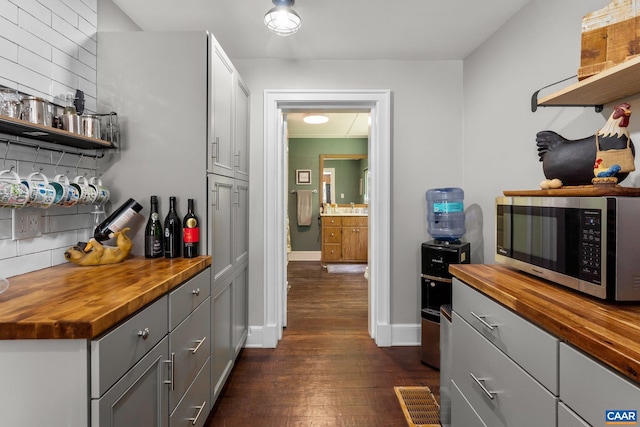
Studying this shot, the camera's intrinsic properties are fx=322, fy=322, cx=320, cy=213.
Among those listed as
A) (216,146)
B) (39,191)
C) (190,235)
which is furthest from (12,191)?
(216,146)

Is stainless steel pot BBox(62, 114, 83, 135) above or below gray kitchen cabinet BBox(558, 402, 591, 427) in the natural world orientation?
above

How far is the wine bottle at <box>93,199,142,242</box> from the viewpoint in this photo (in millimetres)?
1622

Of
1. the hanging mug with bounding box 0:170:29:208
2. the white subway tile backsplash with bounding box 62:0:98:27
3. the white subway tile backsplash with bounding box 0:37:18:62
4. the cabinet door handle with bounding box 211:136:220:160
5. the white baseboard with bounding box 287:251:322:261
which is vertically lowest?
the white baseboard with bounding box 287:251:322:261

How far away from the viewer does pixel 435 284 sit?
93.0 inches

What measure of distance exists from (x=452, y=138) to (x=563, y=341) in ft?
7.20

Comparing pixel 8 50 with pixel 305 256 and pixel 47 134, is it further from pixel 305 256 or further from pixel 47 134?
pixel 305 256

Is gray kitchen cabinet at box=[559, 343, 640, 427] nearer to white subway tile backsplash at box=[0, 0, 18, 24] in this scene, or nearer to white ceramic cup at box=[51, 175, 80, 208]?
white ceramic cup at box=[51, 175, 80, 208]

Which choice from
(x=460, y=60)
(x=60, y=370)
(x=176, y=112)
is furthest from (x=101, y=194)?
(x=460, y=60)

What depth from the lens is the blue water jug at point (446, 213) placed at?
2498mm

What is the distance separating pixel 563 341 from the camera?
847 mm

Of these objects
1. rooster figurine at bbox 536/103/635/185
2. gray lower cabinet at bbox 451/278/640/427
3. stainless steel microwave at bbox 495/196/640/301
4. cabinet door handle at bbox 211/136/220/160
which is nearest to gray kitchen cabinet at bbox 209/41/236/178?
cabinet door handle at bbox 211/136/220/160

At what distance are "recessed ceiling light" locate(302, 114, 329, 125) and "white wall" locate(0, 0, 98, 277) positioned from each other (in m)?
3.36

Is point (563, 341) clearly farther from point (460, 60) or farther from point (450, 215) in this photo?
point (460, 60)

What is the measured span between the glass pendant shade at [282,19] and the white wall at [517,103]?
1.40 m
